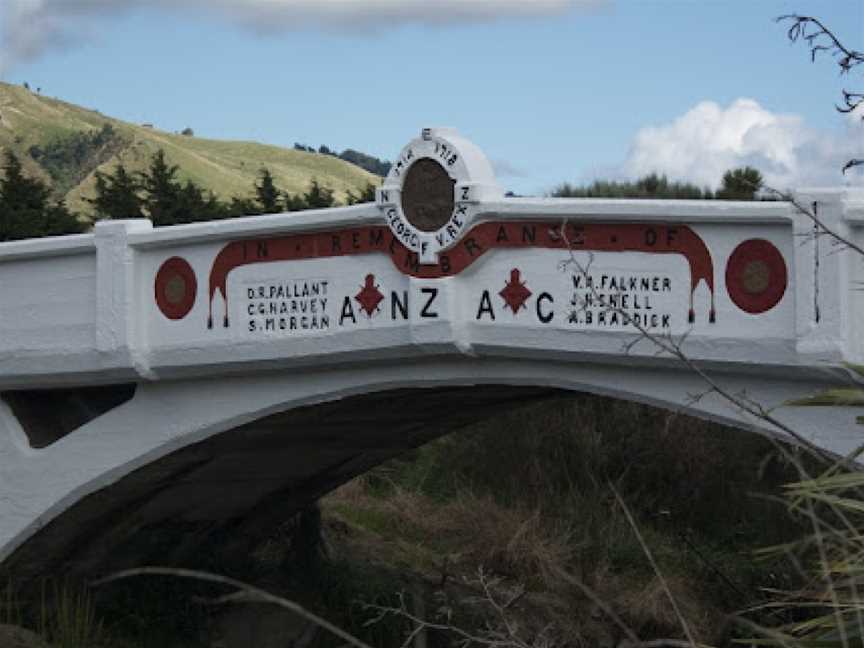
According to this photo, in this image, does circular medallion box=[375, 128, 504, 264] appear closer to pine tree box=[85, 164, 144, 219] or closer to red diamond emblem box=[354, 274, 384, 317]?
red diamond emblem box=[354, 274, 384, 317]

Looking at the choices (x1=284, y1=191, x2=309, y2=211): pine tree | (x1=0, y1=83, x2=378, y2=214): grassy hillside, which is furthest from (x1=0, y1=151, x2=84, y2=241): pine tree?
(x1=0, y1=83, x2=378, y2=214): grassy hillside

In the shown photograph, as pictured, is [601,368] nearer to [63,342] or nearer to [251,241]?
[251,241]

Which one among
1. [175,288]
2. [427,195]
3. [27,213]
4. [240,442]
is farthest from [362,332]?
[27,213]

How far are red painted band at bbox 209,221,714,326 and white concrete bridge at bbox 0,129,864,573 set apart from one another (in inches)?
0.5

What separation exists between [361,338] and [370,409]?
1887mm

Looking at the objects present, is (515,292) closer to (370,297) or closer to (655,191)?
(370,297)

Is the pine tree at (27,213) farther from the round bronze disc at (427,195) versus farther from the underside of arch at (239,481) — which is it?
the round bronze disc at (427,195)

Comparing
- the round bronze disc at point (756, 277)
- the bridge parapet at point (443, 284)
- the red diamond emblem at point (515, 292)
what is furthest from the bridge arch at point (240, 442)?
the round bronze disc at point (756, 277)

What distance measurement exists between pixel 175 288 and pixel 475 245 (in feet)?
9.22

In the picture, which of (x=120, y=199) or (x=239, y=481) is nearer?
(x=239, y=481)

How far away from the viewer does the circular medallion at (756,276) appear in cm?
894

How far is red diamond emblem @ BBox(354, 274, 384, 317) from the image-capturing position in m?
10.6

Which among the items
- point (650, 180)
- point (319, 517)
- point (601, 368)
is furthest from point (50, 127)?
point (601, 368)

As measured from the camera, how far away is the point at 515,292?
10023mm
